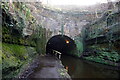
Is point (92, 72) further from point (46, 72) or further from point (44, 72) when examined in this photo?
point (44, 72)

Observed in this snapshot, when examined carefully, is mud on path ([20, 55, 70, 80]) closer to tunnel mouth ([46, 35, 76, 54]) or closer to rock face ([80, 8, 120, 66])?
rock face ([80, 8, 120, 66])

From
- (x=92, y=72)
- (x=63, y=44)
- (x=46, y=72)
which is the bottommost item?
(x=92, y=72)

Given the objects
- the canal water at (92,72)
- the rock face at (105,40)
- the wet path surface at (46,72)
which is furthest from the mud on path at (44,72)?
the rock face at (105,40)

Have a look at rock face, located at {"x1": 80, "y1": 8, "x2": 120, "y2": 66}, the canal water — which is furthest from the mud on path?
rock face, located at {"x1": 80, "y1": 8, "x2": 120, "y2": 66}

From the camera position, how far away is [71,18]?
16391 mm

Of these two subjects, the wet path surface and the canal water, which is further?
the canal water

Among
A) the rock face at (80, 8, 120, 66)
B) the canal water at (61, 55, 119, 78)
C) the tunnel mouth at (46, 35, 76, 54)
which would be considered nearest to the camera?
the canal water at (61, 55, 119, 78)

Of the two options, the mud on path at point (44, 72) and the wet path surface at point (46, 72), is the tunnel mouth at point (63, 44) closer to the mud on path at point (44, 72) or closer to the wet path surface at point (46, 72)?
the wet path surface at point (46, 72)

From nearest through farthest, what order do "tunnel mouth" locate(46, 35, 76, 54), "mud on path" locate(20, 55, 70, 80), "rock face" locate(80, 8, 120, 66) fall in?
"mud on path" locate(20, 55, 70, 80) → "rock face" locate(80, 8, 120, 66) → "tunnel mouth" locate(46, 35, 76, 54)

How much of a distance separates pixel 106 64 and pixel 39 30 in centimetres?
813

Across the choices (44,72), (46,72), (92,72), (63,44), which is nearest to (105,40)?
(92,72)

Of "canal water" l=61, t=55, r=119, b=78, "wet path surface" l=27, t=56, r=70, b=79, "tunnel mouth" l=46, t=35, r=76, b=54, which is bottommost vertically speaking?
"canal water" l=61, t=55, r=119, b=78

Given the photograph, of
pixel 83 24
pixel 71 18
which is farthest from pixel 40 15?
pixel 83 24

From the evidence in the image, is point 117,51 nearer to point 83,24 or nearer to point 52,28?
point 83,24
